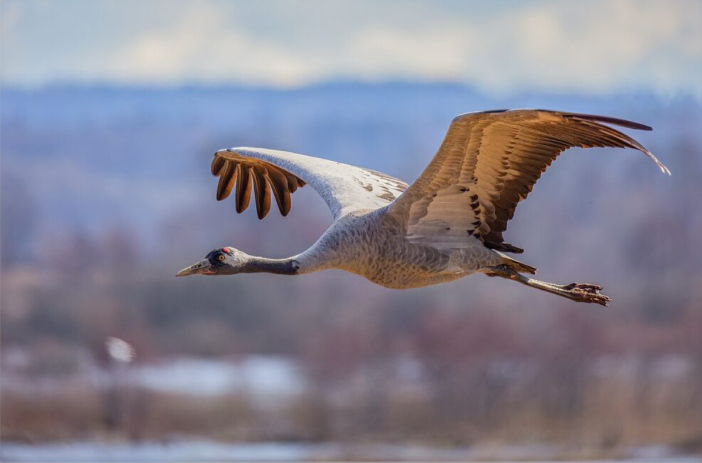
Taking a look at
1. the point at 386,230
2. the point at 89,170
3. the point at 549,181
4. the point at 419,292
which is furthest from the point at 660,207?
the point at 386,230

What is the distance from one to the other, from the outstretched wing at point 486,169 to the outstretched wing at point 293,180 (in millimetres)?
657

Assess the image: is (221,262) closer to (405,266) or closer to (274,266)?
(274,266)

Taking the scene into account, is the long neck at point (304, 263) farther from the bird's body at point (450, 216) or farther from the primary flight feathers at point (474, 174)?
the primary flight feathers at point (474, 174)

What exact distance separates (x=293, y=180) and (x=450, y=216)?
2.30 metres

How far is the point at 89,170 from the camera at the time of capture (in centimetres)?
5253

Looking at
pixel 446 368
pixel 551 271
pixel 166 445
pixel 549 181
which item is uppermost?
pixel 549 181

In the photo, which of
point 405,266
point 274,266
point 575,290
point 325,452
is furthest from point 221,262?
point 325,452

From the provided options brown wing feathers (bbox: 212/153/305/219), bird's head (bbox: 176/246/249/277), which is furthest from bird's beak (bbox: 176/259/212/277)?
brown wing feathers (bbox: 212/153/305/219)

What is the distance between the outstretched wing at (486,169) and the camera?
8.95m

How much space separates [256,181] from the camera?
1181 centimetres

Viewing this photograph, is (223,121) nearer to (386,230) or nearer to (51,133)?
(51,133)

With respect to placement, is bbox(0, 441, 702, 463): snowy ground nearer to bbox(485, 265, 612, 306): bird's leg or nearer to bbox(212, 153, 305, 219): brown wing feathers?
bbox(212, 153, 305, 219): brown wing feathers

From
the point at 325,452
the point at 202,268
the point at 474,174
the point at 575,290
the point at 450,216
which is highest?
the point at 474,174

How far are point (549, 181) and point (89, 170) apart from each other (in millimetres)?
19210
